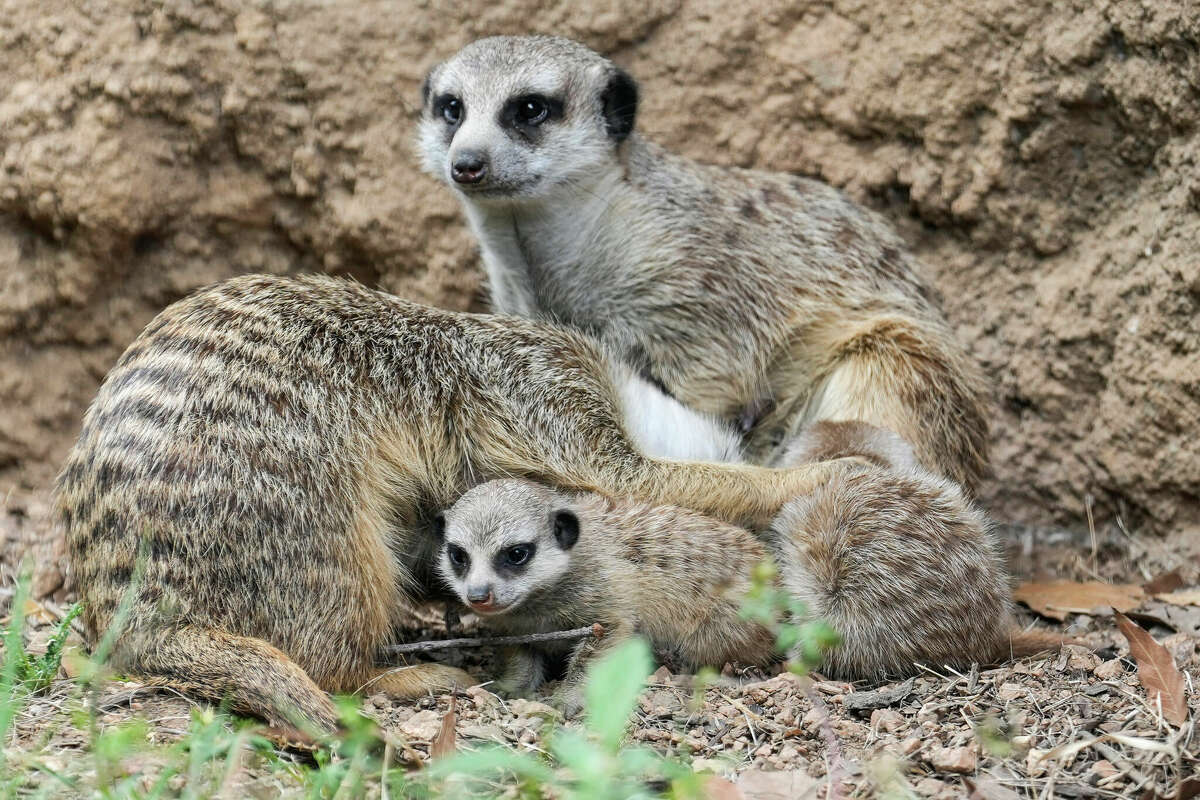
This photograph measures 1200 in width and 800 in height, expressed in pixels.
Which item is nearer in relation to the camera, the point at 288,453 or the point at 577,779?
the point at 577,779

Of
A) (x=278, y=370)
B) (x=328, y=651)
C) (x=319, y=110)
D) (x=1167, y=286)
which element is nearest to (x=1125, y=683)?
(x=1167, y=286)

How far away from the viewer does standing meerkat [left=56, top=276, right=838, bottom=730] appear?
3.05 metres

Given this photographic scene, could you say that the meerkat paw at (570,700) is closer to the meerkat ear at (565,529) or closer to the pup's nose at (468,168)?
the meerkat ear at (565,529)

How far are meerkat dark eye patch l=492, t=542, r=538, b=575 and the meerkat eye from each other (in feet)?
5.61

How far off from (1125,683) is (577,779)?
1549mm

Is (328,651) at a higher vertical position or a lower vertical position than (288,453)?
lower

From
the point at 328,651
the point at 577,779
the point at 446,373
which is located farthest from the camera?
the point at 446,373

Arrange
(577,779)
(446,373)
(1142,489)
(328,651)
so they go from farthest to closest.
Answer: (1142,489), (446,373), (328,651), (577,779)

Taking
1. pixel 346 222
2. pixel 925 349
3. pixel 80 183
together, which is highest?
pixel 80 183

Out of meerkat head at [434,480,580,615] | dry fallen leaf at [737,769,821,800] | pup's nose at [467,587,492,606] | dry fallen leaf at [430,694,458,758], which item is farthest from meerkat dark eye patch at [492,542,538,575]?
dry fallen leaf at [737,769,821,800]

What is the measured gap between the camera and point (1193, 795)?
2.57 metres

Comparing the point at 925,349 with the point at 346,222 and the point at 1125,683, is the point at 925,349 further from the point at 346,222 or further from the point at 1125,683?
the point at 346,222

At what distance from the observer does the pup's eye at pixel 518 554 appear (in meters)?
3.34

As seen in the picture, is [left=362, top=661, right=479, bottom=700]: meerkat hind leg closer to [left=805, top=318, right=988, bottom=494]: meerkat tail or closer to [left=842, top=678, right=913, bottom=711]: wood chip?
[left=842, top=678, right=913, bottom=711]: wood chip
